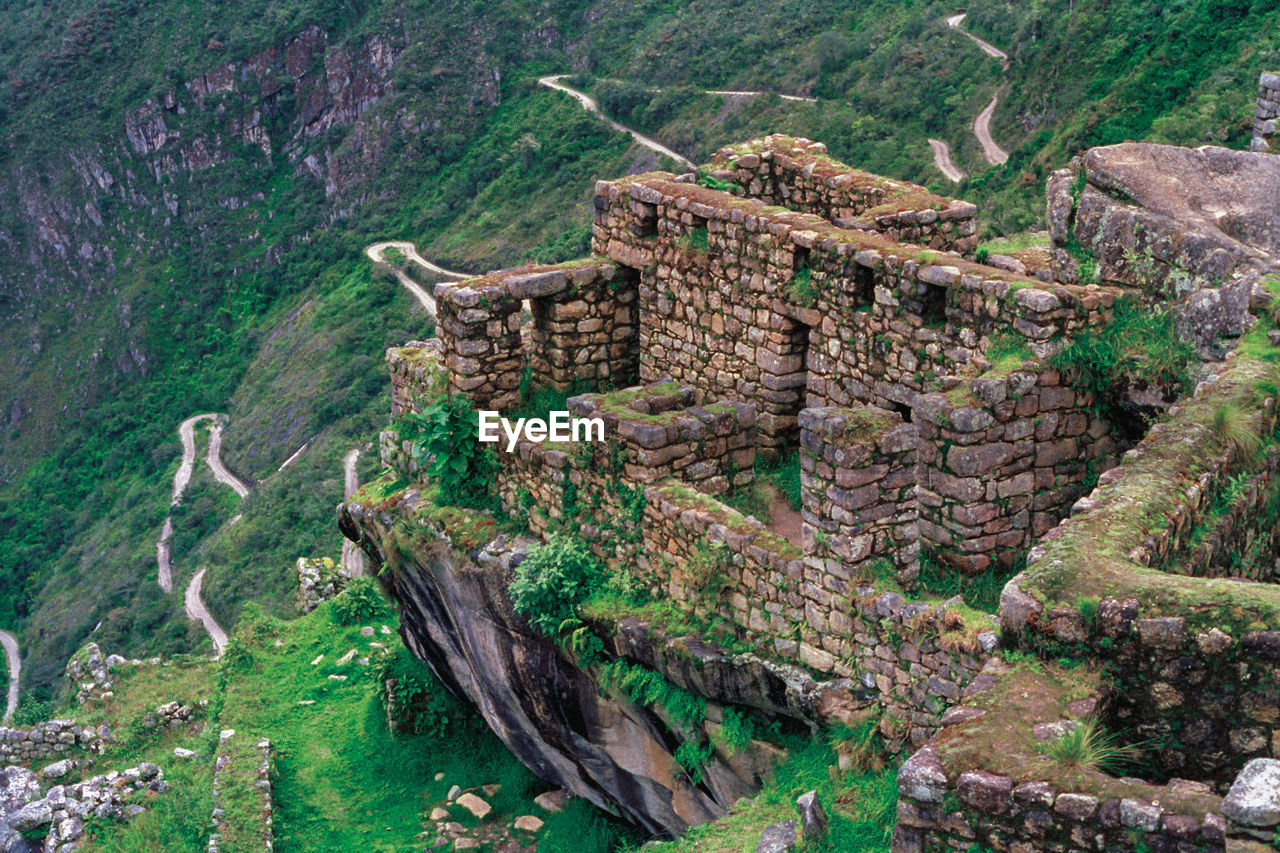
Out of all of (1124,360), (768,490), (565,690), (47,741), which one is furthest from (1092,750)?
(47,741)

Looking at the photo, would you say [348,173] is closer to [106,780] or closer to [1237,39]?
[1237,39]

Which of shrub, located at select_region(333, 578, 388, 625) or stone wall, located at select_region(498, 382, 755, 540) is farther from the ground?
stone wall, located at select_region(498, 382, 755, 540)

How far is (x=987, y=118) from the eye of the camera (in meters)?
54.9

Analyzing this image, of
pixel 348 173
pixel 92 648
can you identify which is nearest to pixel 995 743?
pixel 92 648

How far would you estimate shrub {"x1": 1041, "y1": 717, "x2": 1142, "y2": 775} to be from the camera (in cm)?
643

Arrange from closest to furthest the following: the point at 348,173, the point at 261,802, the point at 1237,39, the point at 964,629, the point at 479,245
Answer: the point at 964,629
the point at 261,802
the point at 1237,39
the point at 479,245
the point at 348,173

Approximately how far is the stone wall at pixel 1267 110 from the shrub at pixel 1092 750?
10.7 m

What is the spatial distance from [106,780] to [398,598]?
5395 mm

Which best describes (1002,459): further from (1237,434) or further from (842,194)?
(842,194)

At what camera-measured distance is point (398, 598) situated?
15750 mm

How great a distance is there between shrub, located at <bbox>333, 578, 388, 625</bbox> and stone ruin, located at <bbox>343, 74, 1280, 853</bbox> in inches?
183

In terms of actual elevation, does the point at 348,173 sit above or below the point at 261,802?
below

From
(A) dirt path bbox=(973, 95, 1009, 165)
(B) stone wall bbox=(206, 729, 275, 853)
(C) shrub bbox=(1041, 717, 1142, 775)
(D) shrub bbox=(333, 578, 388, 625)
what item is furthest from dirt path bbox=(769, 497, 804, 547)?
(A) dirt path bbox=(973, 95, 1009, 165)

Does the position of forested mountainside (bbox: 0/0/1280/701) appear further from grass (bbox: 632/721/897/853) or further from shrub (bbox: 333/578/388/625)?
grass (bbox: 632/721/897/853)
